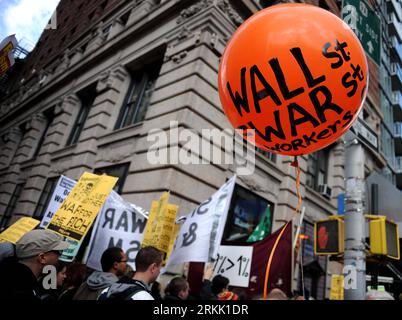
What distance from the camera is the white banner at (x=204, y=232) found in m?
4.23

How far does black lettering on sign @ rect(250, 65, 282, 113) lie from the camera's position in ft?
8.02

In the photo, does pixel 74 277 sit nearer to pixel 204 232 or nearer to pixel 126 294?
pixel 204 232

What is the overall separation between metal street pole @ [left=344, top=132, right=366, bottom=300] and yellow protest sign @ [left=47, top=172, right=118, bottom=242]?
125 inches

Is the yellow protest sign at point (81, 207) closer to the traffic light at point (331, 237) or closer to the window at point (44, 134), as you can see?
the traffic light at point (331, 237)

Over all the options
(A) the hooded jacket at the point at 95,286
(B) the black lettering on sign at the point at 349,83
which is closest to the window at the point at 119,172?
(A) the hooded jacket at the point at 95,286

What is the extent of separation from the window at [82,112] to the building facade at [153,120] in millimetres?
63

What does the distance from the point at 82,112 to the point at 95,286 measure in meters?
13.2

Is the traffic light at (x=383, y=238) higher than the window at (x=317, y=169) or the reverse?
the reverse

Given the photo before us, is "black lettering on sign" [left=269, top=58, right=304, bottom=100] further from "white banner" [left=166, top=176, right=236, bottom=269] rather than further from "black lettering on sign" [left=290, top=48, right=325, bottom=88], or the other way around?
"white banner" [left=166, top=176, right=236, bottom=269]

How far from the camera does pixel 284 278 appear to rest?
3.90 m

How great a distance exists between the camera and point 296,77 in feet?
7.80

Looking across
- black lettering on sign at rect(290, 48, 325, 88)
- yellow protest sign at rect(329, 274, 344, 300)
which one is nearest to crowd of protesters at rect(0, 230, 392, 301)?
black lettering on sign at rect(290, 48, 325, 88)

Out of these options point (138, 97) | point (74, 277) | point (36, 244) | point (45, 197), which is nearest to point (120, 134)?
point (138, 97)

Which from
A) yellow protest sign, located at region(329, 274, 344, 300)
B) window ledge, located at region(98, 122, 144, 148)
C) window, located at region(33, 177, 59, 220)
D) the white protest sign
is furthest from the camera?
window, located at region(33, 177, 59, 220)
